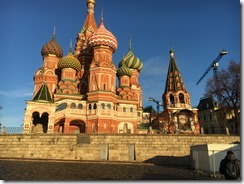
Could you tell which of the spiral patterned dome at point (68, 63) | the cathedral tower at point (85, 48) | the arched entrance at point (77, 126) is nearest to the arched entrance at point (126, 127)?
the arched entrance at point (77, 126)

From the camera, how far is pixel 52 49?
36.4 metres

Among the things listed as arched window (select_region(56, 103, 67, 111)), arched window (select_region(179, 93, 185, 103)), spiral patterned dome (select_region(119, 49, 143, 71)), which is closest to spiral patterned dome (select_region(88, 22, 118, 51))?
spiral patterned dome (select_region(119, 49, 143, 71))

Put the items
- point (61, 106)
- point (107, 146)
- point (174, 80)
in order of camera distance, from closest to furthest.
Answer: point (107, 146) < point (61, 106) < point (174, 80)

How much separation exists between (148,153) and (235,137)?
7991 millimetres

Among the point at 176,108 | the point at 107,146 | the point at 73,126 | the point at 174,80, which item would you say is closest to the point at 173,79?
the point at 174,80

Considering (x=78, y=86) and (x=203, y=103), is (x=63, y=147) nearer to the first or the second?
(x=78, y=86)

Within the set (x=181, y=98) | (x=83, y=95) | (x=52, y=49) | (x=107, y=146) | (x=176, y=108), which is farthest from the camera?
(x=181, y=98)

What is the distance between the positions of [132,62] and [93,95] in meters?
16.8

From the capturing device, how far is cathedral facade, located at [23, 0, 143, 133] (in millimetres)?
26547

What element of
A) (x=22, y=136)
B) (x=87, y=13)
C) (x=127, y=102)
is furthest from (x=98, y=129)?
(x=87, y=13)

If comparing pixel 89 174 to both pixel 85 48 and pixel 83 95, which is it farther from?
pixel 85 48

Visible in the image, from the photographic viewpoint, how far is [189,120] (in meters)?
32.2

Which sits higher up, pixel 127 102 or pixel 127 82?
pixel 127 82

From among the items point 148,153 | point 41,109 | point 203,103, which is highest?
point 203,103
